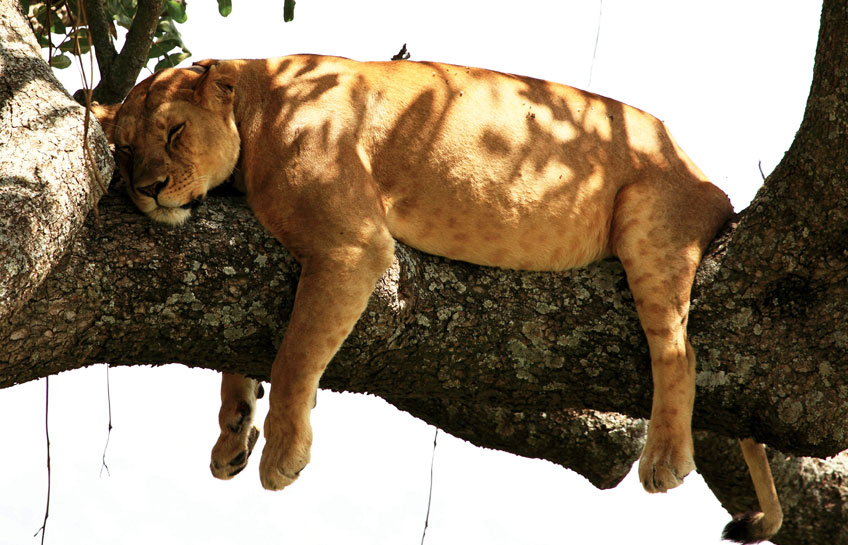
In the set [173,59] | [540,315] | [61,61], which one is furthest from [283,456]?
[61,61]

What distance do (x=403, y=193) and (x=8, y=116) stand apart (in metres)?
1.31

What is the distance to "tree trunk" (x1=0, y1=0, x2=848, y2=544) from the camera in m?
2.68

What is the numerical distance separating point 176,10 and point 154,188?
2048 mm

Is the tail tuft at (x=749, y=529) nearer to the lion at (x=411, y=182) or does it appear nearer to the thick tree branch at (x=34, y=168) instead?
the lion at (x=411, y=182)

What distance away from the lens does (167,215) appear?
9.07 ft

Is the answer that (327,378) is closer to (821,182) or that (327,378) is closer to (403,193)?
(403,193)

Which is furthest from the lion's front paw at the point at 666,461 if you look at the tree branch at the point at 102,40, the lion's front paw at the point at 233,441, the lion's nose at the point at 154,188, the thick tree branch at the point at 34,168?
the tree branch at the point at 102,40

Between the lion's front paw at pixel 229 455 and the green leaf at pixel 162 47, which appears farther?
the green leaf at pixel 162 47

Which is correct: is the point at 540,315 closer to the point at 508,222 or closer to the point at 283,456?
the point at 508,222

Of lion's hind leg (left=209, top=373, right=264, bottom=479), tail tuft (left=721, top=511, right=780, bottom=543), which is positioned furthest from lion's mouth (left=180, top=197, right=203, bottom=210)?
tail tuft (left=721, top=511, right=780, bottom=543)

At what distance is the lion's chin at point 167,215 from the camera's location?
2748 millimetres

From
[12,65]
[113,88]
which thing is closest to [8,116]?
[12,65]

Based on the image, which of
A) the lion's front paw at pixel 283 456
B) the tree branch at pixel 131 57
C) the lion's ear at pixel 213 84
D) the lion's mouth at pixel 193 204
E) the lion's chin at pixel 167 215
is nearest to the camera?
the lion's chin at pixel 167 215

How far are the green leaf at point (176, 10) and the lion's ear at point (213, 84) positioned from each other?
154 centimetres
